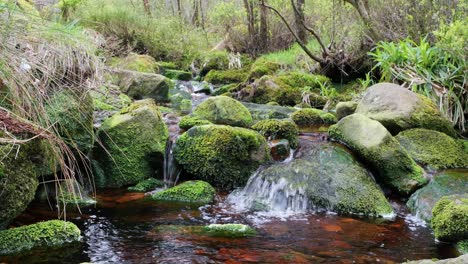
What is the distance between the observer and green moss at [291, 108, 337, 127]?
788 cm

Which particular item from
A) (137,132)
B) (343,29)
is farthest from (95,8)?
(137,132)

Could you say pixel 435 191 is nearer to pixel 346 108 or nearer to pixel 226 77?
pixel 346 108

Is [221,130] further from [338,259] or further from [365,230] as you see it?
[338,259]

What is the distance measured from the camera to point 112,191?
18.1 feet

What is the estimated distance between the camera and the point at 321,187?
A: 5.33 m

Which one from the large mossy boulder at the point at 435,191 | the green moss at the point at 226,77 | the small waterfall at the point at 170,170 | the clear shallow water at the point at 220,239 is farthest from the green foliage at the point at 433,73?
the green moss at the point at 226,77

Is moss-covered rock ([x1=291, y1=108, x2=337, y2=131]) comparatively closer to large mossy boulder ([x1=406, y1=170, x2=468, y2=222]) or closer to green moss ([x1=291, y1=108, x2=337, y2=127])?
→ green moss ([x1=291, y1=108, x2=337, y2=127])

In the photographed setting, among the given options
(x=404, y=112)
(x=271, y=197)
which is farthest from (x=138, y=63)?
(x=271, y=197)

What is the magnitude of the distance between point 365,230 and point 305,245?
0.79m

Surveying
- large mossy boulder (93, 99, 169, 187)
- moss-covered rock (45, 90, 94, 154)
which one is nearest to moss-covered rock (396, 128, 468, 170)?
large mossy boulder (93, 99, 169, 187)

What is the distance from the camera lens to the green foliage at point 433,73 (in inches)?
272

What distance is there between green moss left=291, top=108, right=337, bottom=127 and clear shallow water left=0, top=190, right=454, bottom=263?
9.63 ft

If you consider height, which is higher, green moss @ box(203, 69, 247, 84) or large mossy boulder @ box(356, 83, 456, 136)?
green moss @ box(203, 69, 247, 84)

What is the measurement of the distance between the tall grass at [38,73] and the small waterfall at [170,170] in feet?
5.29
